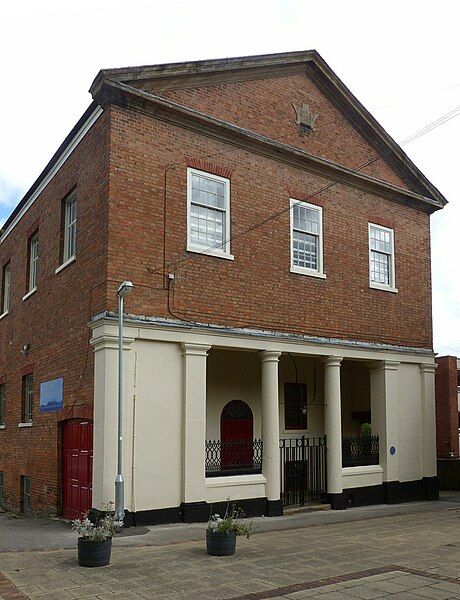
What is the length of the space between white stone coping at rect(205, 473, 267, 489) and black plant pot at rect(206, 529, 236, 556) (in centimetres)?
365

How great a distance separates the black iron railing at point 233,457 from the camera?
15.2m

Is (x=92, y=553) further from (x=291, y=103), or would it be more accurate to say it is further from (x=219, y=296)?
(x=291, y=103)

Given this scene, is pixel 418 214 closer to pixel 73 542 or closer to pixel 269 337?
pixel 269 337

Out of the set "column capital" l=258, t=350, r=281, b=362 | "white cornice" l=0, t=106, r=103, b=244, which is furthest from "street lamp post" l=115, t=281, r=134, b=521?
"white cornice" l=0, t=106, r=103, b=244

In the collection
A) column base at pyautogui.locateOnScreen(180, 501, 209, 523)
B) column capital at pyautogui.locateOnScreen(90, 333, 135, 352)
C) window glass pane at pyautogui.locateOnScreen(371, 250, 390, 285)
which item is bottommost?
column base at pyautogui.locateOnScreen(180, 501, 209, 523)

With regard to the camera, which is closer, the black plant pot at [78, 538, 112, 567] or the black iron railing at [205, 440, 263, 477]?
the black plant pot at [78, 538, 112, 567]

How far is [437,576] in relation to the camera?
31.6ft

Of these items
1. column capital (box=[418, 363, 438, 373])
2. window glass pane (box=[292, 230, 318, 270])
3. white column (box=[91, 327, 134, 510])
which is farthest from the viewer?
column capital (box=[418, 363, 438, 373])

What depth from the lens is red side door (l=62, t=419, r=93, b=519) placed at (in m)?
14.3

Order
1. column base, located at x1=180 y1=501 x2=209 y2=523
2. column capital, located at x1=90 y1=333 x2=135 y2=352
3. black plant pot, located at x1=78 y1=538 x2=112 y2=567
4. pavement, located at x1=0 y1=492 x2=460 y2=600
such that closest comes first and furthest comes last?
1. pavement, located at x1=0 y1=492 x2=460 y2=600
2. black plant pot, located at x1=78 y1=538 x2=112 y2=567
3. column capital, located at x1=90 y1=333 x2=135 y2=352
4. column base, located at x1=180 y1=501 x2=209 y2=523

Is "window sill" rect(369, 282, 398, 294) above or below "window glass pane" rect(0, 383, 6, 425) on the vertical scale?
above

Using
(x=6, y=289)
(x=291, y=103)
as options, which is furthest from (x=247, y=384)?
(x=6, y=289)

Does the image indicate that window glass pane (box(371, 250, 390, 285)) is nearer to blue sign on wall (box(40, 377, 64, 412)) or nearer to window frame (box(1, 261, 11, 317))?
blue sign on wall (box(40, 377, 64, 412))

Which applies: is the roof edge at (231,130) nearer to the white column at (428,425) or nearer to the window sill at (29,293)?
the white column at (428,425)
